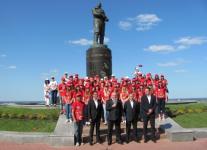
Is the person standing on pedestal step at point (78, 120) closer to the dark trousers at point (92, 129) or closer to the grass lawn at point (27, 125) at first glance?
the dark trousers at point (92, 129)

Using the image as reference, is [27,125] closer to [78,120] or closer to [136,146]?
[78,120]

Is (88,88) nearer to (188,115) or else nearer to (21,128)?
(21,128)

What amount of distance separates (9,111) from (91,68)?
5912 millimetres

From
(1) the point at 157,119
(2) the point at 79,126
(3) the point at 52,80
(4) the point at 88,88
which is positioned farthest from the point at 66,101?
(3) the point at 52,80

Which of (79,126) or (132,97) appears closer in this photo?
(79,126)

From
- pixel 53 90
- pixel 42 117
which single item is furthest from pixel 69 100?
pixel 53 90

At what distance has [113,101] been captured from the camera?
12961mm

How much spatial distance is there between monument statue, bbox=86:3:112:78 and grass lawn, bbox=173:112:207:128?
639cm

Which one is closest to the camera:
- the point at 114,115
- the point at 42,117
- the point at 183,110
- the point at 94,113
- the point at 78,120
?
the point at 78,120

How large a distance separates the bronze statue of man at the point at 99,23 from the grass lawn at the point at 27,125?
810 centimetres

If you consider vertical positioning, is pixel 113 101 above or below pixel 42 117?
above

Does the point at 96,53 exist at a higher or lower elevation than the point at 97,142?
higher

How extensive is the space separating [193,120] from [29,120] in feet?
24.4

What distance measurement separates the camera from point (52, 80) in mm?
20688
